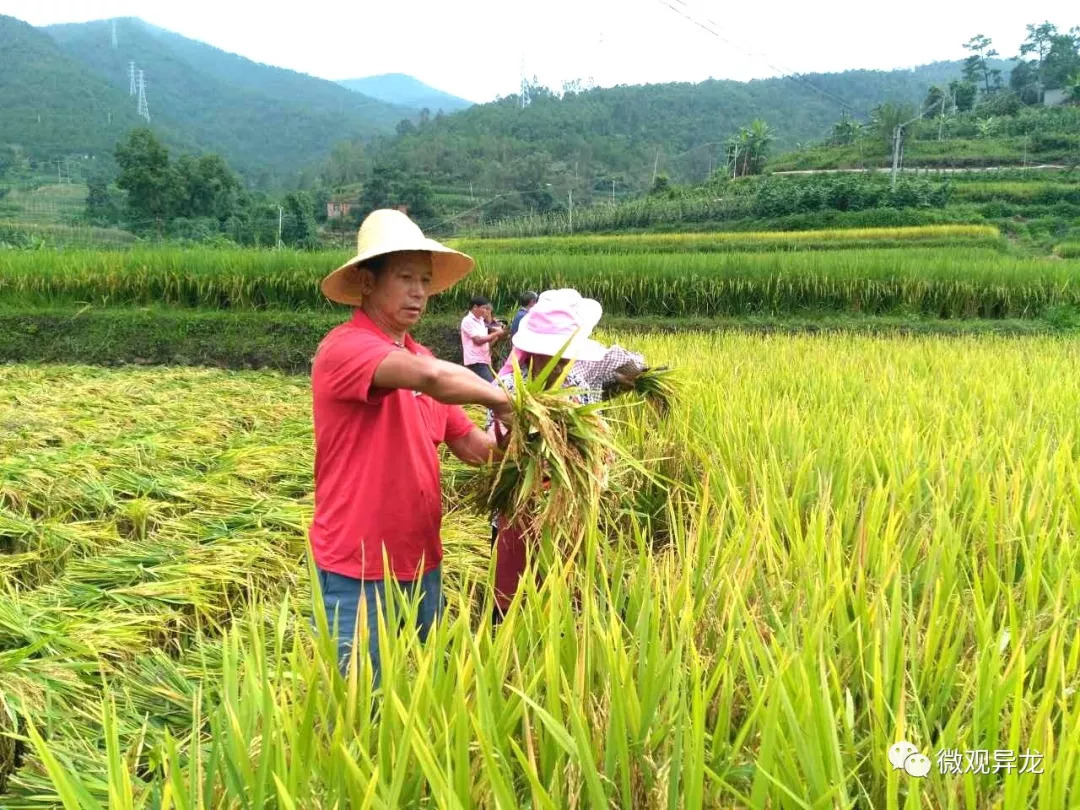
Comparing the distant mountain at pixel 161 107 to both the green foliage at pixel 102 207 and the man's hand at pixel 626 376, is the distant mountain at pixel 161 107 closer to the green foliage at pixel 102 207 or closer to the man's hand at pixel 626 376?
the green foliage at pixel 102 207

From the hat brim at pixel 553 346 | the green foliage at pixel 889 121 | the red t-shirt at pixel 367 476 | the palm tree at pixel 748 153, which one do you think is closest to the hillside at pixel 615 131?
the palm tree at pixel 748 153

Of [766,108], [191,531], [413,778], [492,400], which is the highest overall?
[766,108]

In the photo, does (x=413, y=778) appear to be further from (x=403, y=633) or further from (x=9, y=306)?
(x=9, y=306)

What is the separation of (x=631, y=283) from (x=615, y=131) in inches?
2724

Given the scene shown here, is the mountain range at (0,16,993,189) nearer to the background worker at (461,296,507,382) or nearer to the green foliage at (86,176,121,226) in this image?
the green foliage at (86,176,121,226)

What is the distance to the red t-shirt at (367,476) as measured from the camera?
1.83m

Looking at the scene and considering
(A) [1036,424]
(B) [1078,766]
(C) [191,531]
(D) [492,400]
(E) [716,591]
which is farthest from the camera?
(C) [191,531]

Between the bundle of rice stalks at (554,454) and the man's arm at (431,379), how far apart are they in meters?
0.10

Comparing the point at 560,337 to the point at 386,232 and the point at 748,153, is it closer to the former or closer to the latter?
the point at 386,232

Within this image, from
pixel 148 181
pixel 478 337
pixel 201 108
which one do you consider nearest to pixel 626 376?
pixel 478 337

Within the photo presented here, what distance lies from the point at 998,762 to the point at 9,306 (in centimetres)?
1349

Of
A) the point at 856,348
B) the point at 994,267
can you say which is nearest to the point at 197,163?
the point at 994,267

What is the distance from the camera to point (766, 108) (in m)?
83.9

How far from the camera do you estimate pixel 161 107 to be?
10769 cm
